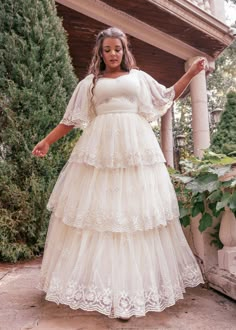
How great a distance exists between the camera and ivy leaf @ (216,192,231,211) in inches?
63.9

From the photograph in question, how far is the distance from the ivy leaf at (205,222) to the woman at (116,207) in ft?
0.71

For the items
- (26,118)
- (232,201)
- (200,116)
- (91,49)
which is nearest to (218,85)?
(200,116)

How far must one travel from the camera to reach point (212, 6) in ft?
19.0

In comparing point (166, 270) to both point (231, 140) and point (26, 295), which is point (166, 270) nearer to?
point (26, 295)

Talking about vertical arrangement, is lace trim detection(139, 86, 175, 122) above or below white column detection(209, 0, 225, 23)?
below

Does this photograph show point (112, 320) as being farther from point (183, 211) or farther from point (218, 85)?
point (218, 85)

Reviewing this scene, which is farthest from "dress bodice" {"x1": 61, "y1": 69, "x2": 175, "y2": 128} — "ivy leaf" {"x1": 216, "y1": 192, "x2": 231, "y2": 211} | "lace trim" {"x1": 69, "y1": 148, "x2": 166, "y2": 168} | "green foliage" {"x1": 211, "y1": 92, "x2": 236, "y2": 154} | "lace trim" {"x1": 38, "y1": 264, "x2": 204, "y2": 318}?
"green foliage" {"x1": 211, "y1": 92, "x2": 236, "y2": 154}

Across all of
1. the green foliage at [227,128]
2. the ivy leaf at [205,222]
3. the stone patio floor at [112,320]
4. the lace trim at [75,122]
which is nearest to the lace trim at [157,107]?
the lace trim at [75,122]

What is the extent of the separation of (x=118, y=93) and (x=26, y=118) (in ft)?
4.50

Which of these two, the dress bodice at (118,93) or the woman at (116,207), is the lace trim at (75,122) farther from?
the dress bodice at (118,93)

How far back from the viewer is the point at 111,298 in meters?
1.42

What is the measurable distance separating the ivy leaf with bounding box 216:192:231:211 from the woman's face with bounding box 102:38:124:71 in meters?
0.91

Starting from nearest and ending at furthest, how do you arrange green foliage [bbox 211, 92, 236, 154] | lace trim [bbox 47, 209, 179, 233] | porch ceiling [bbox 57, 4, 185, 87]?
1. lace trim [bbox 47, 209, 179, 233]
2. green foliage [bbox 211, 92, 236, 154]
3. porch ceiling [bbox 57, 4, 185, 87]

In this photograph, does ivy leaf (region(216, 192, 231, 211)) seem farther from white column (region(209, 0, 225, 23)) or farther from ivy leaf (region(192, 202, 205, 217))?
white column (region(209, 0, 225, 23))
